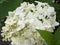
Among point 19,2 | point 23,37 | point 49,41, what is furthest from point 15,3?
point 49,41

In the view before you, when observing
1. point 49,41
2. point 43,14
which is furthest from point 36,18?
point 49,41

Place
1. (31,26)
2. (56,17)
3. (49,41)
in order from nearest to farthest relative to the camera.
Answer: (49,41), (31,26), (56,17)

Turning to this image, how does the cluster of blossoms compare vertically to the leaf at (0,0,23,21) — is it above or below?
below

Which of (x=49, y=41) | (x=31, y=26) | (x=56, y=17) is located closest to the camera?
(x=49, y=41)

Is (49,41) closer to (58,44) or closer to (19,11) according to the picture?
(58,44)

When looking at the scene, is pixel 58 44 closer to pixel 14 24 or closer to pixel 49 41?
pixel 49 41

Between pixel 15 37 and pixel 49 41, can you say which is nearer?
pixel 49 41

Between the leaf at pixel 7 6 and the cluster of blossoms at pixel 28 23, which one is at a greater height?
the leaf at pixel 7 6
